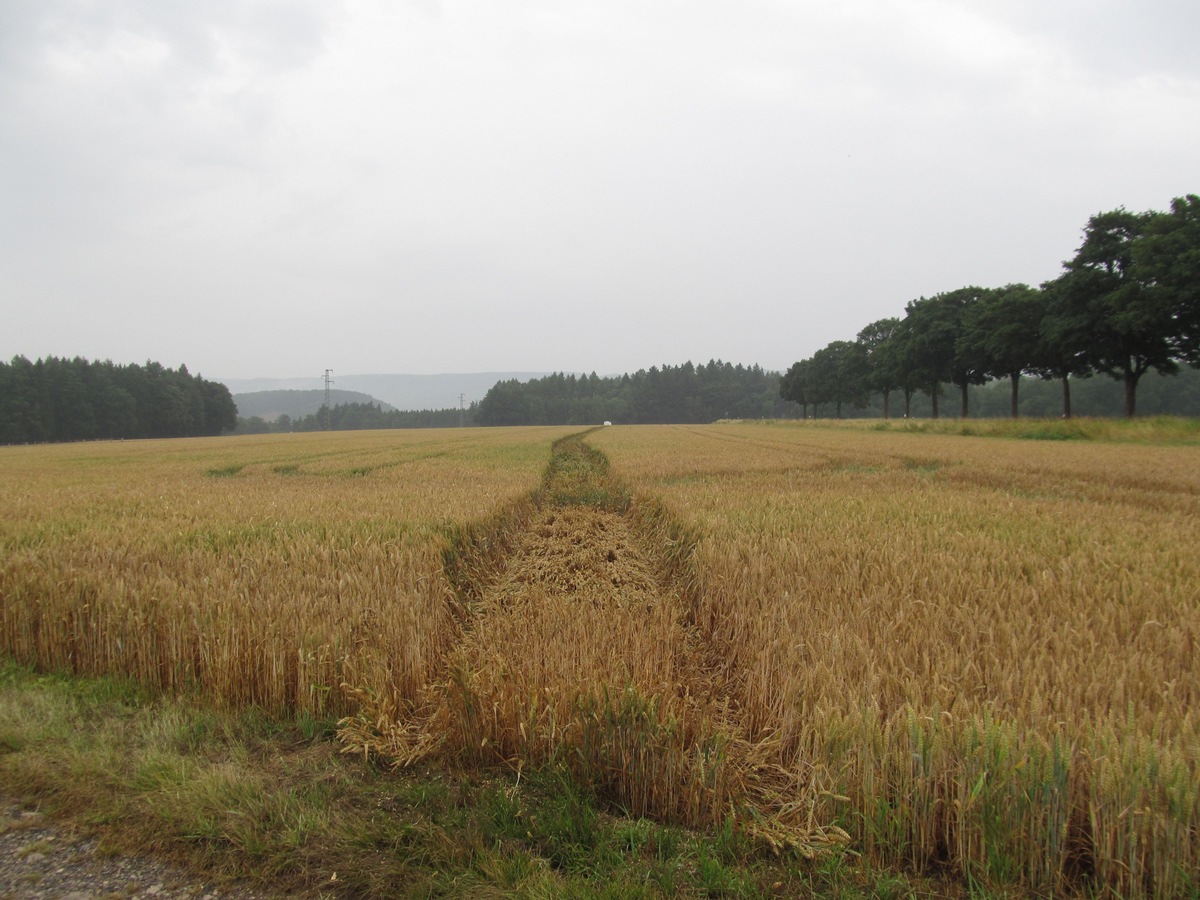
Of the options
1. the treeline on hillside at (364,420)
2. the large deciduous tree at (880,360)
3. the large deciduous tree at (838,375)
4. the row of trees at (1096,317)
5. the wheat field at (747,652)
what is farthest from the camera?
the treeline on hillside at (364,420)

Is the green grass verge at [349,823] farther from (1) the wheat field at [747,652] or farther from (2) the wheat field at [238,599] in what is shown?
(2) the wheat field at [238,599]

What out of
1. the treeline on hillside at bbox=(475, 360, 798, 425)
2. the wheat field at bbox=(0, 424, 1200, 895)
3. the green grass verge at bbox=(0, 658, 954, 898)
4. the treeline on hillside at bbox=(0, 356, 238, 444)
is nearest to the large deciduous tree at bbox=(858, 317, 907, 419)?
the treeline on hillside at bbox=(475, 360, 798, 425)

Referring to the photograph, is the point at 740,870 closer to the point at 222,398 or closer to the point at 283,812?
the point at 283,812

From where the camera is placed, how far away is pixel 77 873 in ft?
7.20

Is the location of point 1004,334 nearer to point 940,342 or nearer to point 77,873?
point 940,342

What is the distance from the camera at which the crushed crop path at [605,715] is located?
2547 mm

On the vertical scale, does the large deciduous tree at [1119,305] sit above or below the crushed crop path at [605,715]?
above

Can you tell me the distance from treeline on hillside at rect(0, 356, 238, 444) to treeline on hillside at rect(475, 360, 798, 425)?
5879cm

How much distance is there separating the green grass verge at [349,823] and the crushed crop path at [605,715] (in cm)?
11

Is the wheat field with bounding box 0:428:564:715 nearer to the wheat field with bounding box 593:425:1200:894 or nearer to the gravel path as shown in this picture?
the gravel path

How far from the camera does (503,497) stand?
31.7 feet

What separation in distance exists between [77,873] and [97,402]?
111462 millimetres

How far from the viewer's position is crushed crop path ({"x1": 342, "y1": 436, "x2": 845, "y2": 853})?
2.55 metres

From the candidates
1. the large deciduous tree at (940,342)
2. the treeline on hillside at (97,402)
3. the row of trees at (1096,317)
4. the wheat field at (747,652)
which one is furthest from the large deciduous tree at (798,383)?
the treeline on hillside at (97,402)
